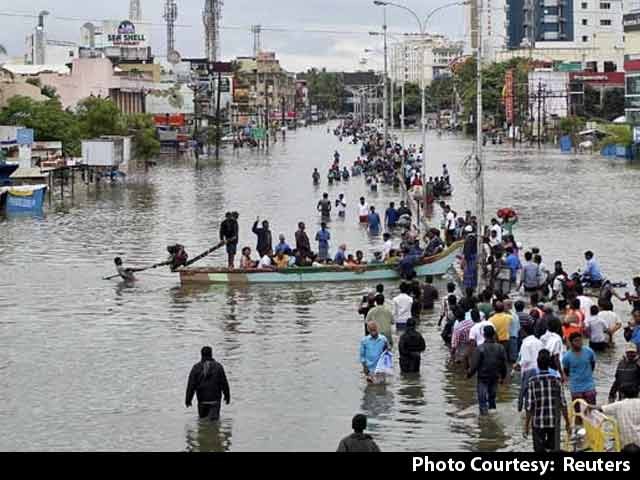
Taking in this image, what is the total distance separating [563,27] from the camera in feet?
655

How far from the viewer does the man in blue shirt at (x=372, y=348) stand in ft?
61.9

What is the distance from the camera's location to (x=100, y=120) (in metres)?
83.6

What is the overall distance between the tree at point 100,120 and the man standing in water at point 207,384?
66.3 metres

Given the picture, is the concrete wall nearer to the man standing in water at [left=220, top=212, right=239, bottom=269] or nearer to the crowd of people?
the man standing in water at [left=220, top=212, right=239, bottom=269]

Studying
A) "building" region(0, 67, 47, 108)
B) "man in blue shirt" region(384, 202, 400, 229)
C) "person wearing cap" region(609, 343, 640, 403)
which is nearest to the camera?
"person wearing cap" region(609, 343, 640, 403)

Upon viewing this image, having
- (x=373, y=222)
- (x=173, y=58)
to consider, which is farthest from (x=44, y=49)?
(x=373, y=222)

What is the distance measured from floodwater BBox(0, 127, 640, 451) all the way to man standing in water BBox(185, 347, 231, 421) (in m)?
0.38

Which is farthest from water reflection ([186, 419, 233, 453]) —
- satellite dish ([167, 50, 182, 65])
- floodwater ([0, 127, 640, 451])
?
satellite dish ([167, 50, 182, 65])

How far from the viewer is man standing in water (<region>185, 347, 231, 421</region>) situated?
16719 mm

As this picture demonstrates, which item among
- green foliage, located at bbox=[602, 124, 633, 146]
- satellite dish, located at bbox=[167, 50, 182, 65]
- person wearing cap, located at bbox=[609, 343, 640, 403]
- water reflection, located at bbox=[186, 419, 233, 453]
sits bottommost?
water reflection, located at bbox=[186, 419, 233, 453]

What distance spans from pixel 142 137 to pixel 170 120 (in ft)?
115
